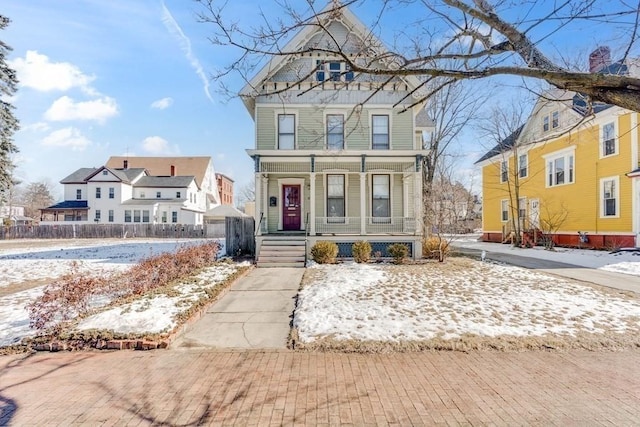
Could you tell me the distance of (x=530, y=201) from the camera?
22438mm

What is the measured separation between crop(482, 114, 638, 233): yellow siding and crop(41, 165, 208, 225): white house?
1315 inches

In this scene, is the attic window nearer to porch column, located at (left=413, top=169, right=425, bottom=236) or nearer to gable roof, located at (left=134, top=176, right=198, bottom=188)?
porch column, located at (left=413, top=169, right=425, bottom=236)

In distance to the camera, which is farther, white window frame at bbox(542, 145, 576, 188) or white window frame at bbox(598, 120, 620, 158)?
white window frame at bbox(542, 145, 576, 188)

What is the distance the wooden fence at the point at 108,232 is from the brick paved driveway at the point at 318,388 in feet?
92.3

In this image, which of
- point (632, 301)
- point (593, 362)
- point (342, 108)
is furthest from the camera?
point (342, 108)

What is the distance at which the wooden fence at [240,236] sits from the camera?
536 inches

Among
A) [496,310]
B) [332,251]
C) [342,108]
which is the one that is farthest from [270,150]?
Result: [496,310]

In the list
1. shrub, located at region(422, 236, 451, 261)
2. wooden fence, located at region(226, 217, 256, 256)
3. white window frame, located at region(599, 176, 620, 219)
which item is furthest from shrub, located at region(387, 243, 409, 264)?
white window frame, located at region(599, 176, 620, 219)

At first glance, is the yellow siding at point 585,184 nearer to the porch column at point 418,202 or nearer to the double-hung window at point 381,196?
the porch column at point 418,202

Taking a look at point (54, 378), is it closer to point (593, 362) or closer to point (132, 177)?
point (593, 362)

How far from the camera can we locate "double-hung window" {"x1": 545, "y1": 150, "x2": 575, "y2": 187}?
1912 centimetres

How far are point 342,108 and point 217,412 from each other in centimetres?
1328

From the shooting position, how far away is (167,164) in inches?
1786

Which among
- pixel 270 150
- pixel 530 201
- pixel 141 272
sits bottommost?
pixel 141 272
